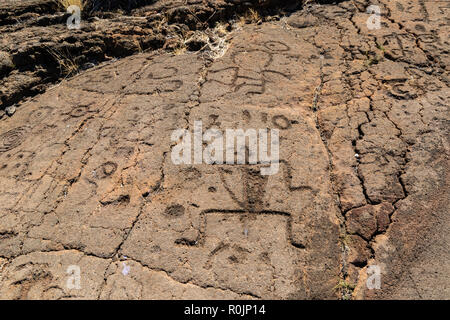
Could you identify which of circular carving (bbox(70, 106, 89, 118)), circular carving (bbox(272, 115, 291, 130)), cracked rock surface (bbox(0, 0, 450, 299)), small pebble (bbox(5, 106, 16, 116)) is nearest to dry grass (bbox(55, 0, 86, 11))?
cracked rock surface (bbox(0, 0, 450, 299))

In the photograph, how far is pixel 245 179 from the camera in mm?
1739

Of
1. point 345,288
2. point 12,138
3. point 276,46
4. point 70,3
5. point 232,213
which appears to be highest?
point 70,3

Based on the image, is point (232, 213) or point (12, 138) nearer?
point (232, 213)

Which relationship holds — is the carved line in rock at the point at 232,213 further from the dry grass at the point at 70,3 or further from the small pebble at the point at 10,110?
the dry grass at the point at 70,3

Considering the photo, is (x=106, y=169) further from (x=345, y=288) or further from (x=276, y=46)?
(x=276, y=46)

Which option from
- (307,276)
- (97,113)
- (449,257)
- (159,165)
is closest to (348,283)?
(307,276)

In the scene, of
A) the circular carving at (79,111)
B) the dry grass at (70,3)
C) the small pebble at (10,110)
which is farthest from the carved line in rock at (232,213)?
the dry grass at (70,3)

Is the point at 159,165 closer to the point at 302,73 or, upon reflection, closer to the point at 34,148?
the point at 34,148

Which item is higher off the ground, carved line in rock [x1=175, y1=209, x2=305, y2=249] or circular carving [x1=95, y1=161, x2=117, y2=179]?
circular carving [x1=95, y1=161, x2=117, y2=179]

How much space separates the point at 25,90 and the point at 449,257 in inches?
115

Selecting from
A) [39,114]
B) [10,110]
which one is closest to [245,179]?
[39,114]

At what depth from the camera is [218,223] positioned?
5.25ft

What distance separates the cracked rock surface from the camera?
1454 mm

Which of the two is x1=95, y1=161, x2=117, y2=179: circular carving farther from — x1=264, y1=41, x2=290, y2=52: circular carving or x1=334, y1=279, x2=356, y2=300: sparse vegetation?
x1=264, y1=41, x2=290, y2=52: circular carving
